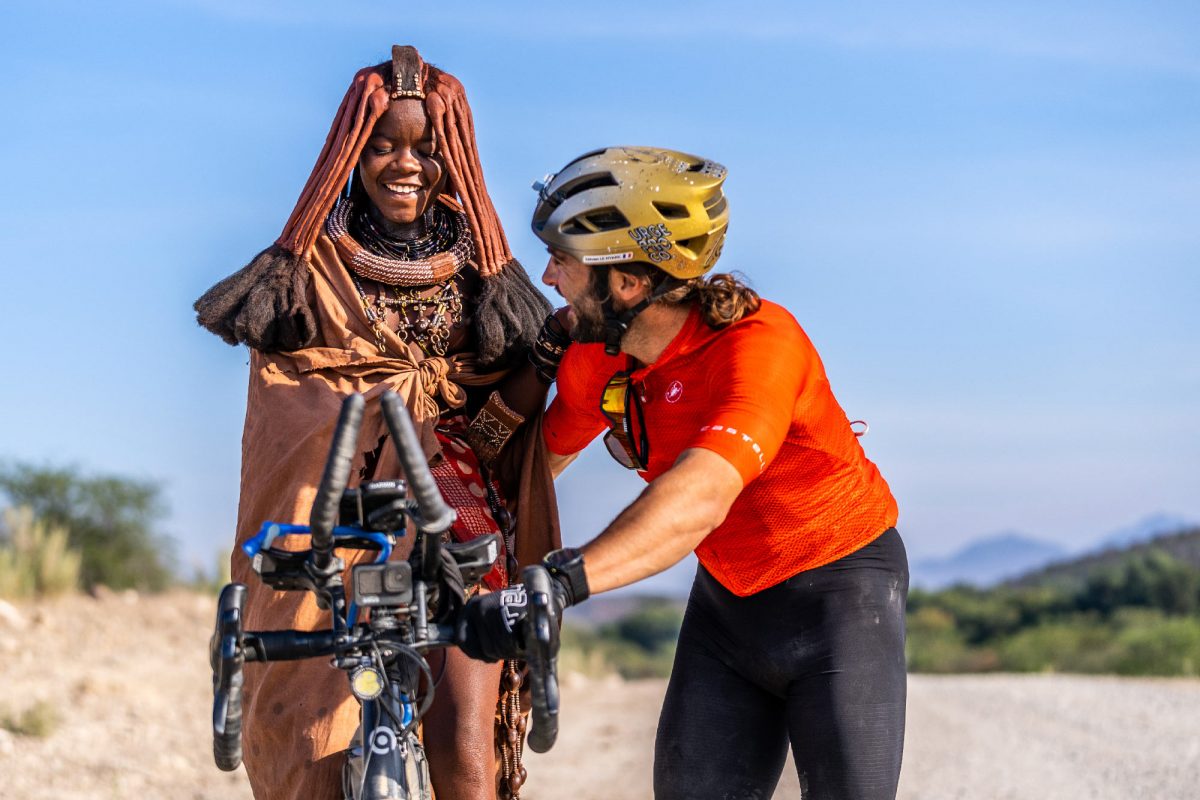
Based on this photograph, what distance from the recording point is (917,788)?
9.15 metres

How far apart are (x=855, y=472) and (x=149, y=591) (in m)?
12.4

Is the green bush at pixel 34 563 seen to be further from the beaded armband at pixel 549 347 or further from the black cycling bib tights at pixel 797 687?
the black cycling bib tights at pixel 797 687

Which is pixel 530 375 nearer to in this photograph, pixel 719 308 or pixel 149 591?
pixel 719 308

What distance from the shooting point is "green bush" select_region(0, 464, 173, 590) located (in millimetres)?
15570

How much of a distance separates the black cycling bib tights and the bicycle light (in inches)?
54.0

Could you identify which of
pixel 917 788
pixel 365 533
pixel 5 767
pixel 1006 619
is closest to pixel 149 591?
pixel 5 767

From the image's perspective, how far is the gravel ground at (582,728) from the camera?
9.09 m

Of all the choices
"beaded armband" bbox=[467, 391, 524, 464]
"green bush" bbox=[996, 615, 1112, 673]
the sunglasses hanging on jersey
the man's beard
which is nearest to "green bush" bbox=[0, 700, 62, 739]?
"beaded armband" bbox=[467, 391, 524, 464]

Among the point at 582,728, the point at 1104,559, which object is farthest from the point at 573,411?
the point at 1104,559

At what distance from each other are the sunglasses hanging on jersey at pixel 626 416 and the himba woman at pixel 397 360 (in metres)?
0.40

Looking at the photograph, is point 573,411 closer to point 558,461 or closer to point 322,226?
point 558,461

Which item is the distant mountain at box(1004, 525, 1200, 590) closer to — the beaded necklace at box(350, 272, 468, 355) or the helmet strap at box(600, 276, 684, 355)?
the beaded necklace at box(350, 272, 468, 355)

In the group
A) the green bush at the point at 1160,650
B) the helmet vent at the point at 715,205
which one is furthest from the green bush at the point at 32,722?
the green bush at the point at 1160,650

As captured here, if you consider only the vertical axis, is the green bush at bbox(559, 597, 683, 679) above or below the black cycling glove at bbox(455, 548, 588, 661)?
below
